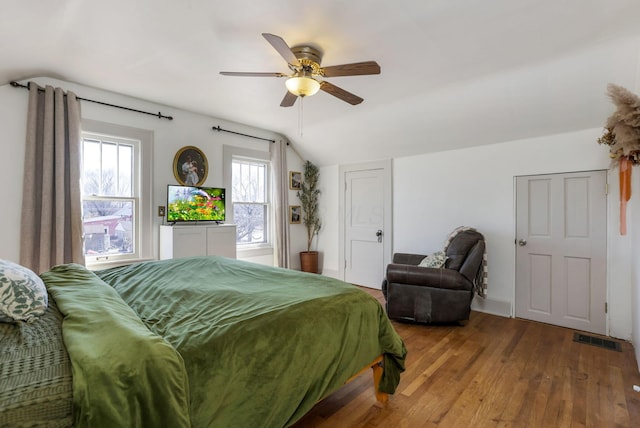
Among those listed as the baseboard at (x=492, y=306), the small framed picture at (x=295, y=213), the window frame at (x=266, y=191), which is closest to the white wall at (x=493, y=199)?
the baseboard at (x=492, y=306)

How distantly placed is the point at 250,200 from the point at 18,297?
3.75 meters

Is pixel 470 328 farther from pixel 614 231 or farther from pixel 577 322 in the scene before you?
pixel 614 231

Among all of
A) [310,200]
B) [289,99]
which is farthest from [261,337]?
[310,200]

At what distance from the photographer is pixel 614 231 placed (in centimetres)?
302

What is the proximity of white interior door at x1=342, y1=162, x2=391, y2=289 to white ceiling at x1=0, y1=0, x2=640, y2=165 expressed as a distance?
1.18 m

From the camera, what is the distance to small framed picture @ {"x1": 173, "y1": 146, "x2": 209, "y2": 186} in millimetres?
4016

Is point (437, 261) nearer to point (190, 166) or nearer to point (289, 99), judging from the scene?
point (289, 99)

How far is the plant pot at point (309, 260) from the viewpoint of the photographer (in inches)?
214

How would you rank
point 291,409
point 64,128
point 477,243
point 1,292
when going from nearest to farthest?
point 1,292 → point 291,409 → point 64,128 → point 477,243

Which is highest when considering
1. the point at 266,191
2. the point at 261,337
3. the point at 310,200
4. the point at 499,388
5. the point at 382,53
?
the point at 382,53

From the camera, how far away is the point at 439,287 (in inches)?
127

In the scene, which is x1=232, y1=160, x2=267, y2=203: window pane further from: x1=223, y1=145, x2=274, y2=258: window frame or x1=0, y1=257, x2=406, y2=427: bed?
x1=0, y1=257, x2=406, y2=427: bed

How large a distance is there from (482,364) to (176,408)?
242cm

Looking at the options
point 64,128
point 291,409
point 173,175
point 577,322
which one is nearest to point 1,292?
point 291,409
